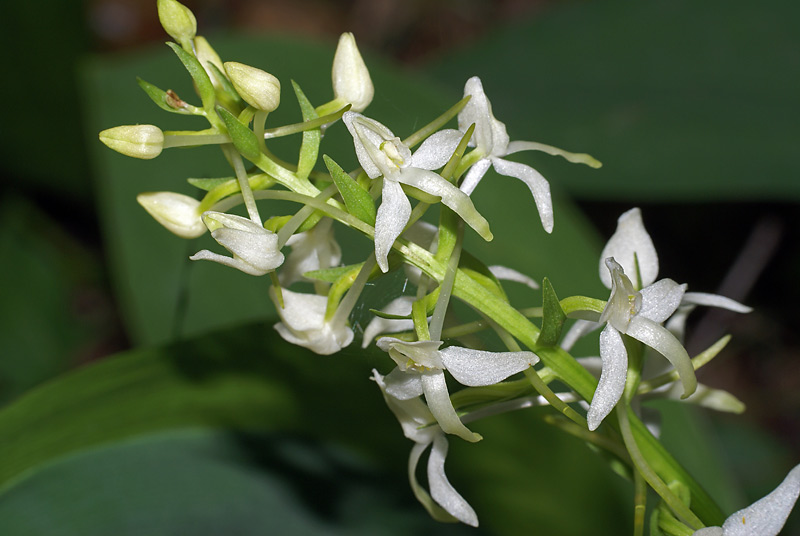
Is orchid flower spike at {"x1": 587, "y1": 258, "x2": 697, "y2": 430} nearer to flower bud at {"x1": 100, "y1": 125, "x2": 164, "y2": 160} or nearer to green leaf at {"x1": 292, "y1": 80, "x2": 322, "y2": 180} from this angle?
green leaf at {"x1": 292, "y1": 80, "x2": 322, "y2": 180}

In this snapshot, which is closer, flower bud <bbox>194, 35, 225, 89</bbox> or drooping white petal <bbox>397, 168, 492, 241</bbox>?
drooping white petal <bbox>397, 168, 492, 241</bbox>

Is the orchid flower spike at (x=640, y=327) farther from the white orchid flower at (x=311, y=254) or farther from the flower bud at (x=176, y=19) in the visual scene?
the flower bud at (x=176, y=19)

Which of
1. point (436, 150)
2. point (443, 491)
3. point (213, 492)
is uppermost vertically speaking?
point (436, 150)

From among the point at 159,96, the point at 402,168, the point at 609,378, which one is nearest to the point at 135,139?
the point at 159,96

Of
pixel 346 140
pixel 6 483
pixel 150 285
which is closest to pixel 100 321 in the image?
pixel 150 285

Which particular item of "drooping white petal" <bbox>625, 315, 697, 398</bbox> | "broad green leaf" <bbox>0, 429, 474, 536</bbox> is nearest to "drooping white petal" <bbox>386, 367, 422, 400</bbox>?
"drooping white petal" <bbox>625, 315, 697, 398</bbox>

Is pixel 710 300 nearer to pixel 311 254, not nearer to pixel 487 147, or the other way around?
pixel 487 147
